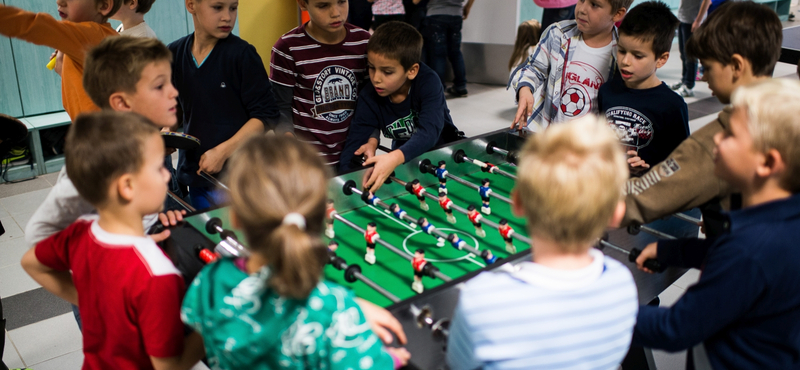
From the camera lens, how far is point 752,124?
1.05 metres

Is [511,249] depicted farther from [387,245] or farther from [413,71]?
[413,71]

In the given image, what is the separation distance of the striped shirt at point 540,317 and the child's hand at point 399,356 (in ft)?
0.52

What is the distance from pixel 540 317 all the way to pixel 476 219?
88cm

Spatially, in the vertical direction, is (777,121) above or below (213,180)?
above

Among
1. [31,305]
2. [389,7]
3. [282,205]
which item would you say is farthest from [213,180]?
[389,7]

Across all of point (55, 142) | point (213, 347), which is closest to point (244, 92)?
point (213, 347)

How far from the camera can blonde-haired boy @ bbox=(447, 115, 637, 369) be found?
0.90 m

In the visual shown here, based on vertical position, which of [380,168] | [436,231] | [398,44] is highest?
[398,44]

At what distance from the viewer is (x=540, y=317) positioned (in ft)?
3.04

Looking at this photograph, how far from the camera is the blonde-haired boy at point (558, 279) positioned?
2.95ft

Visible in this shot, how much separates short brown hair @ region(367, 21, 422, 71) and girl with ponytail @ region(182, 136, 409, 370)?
135 cm

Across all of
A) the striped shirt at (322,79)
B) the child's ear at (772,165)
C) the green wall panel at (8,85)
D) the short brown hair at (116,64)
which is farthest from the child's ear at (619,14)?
the green wall panel at (8,85)

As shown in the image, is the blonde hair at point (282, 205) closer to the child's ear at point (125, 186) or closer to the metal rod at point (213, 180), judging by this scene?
the child's ear at point (125, 186)

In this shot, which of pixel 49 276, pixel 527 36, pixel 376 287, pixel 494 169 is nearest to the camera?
pixel 49 276
